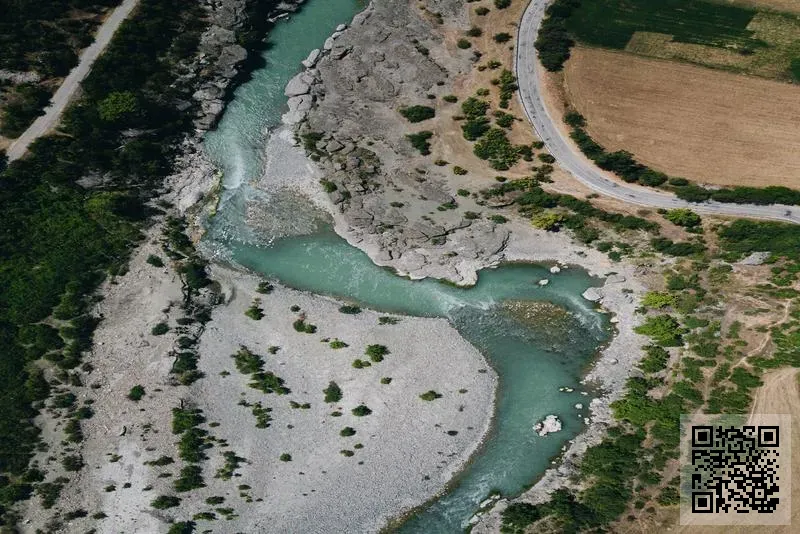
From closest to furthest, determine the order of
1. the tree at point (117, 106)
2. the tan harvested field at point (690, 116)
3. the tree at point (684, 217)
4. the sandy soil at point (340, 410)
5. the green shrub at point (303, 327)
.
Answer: the sandy soil at point (340, 410)
the green shrub at point (303, 327)
the tree at point (684, 217)
the tree at point (117, 106)
the tan harvested field at point (690, 116)

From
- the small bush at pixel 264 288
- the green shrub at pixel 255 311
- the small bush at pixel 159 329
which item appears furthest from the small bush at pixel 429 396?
the small bush at pixel 159 329

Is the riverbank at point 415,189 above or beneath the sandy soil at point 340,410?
above

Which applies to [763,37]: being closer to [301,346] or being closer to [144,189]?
[301,346]

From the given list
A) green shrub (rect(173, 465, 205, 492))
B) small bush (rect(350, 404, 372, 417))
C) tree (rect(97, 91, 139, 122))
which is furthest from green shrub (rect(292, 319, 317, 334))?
tree (rect(97, 91, 139, 122))

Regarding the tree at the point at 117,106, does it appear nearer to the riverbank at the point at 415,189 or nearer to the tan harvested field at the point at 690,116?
the riverbank at the point at 415,189

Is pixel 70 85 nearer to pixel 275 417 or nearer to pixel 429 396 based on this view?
pixel 275 417

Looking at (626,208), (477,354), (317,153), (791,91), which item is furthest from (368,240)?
(791,91)

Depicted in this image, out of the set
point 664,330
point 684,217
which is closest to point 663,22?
point 684,217

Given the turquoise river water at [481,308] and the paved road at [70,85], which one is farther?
the paved road at [70,85]
